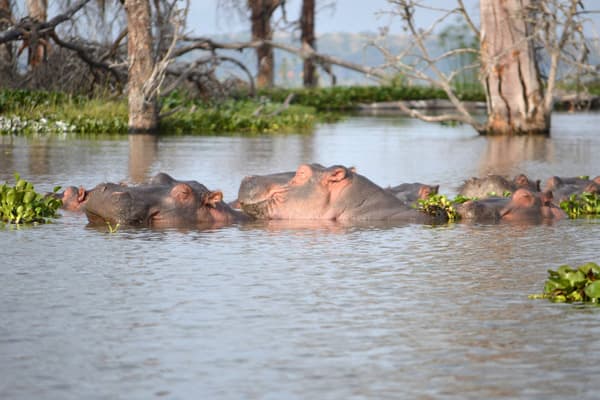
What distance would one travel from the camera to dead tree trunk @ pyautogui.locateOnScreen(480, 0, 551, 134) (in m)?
22.2

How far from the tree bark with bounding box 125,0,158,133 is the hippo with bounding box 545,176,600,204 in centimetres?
1192

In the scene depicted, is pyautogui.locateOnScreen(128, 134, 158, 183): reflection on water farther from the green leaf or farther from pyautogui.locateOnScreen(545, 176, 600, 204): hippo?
the green leaf

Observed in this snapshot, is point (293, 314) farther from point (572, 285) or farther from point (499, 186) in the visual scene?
point (499, 186)

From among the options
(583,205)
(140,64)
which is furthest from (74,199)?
(140,64)

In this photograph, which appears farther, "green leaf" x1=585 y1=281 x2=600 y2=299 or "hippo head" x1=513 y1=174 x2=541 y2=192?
"hippo head" x1=513 y1=174 x2=541 y2=192

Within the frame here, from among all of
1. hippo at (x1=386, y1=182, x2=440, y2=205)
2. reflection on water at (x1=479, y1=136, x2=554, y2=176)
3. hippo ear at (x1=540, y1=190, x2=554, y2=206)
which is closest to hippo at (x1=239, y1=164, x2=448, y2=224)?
hippo at (x1=386, y1=182, x2=440, y2=205)

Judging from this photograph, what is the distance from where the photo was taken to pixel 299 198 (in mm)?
8227

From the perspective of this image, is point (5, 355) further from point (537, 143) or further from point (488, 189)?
point (537, 143)

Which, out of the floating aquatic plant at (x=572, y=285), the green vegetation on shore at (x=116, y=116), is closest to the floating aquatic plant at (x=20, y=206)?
the floating aquatic plant at (x=572, y=285)

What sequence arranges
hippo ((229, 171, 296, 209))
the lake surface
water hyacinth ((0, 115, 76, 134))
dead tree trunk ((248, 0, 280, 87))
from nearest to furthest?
the lake surface < hippo ((229, 171, 296, 209)) < water hyacinth ((0, 115, 76, 134)) < dead tree trunk ((248, 0, 280, 87))

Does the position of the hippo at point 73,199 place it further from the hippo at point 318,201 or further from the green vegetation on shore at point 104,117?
the green vegetation on shore at point 104,117

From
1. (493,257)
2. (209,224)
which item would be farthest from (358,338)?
(209,224)

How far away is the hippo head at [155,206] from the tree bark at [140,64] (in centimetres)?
1300

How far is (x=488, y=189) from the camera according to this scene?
378 inches
